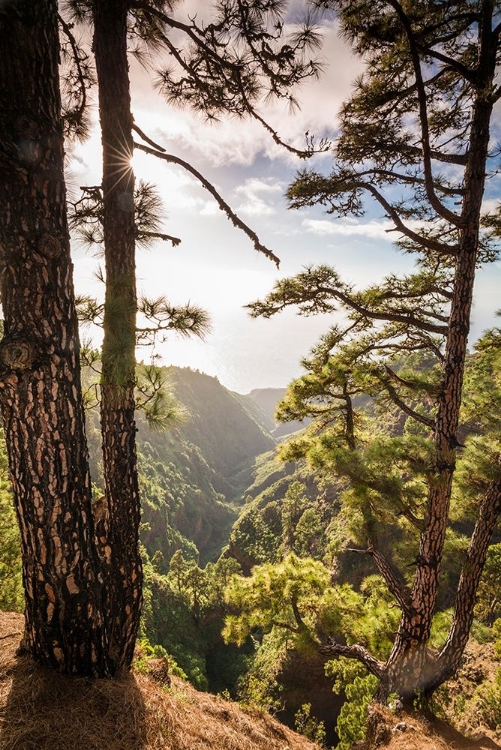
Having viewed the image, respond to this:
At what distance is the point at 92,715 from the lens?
6.97 ft

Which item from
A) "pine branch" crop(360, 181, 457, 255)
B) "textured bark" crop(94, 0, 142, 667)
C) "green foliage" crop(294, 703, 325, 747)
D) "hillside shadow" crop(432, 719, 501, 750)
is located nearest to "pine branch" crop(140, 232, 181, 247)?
"textured bark" crop(94, 0, 142, 667)

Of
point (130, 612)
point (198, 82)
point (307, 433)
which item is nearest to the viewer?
point (130, 612)

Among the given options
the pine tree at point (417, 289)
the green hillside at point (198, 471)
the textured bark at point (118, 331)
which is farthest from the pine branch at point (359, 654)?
the green hillside at point (198, 471)

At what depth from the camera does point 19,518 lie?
226 centimetres

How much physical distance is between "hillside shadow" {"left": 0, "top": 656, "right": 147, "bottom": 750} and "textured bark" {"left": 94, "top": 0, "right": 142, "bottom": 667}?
62 cm

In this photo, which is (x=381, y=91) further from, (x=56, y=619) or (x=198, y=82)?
(x=56, y=619)

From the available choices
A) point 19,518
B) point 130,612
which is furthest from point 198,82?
point 130,612

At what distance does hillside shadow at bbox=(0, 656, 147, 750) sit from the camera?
1.87 metres

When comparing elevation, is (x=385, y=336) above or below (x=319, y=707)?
above

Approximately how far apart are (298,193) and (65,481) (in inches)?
186

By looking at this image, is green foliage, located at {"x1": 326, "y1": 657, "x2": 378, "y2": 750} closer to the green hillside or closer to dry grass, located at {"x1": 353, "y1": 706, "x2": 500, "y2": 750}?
dry grass, located at {"x1": 353, "y1": 706, "x2": 500, "y2": 750}

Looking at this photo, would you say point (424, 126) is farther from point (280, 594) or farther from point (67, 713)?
point (280, 594)

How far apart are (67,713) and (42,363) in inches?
88.4

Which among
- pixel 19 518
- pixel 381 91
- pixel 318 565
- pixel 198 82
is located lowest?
pixel 318 565
